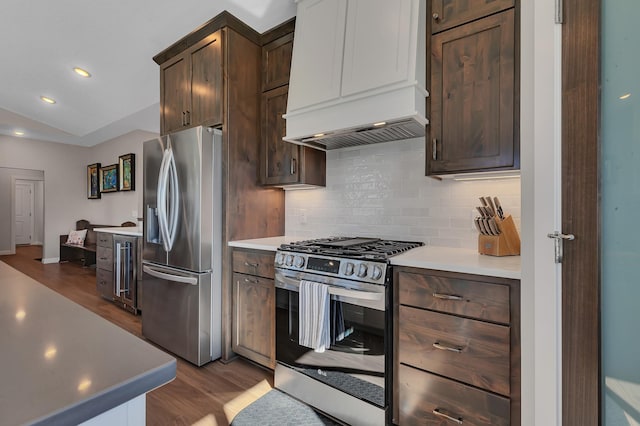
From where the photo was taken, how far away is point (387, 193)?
2361 mm

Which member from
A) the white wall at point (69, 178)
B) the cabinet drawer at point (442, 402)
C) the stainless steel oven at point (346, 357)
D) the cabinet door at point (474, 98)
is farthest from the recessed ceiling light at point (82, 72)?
the cabinet drawer at point (442, 402)

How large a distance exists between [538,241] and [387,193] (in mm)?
1221

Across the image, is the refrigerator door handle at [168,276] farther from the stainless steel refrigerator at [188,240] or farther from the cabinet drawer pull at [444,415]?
the cabinet drawer pull at [444,415]

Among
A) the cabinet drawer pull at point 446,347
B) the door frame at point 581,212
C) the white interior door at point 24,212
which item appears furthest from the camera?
the white interior door at point 24,212

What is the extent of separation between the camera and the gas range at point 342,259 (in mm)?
1632

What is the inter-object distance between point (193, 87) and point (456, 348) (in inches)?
107

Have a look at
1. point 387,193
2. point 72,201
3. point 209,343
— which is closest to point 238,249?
point 209,343

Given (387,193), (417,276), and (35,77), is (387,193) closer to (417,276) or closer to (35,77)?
(417,276)

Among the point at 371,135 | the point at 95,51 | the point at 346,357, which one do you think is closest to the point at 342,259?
the point at 346,357

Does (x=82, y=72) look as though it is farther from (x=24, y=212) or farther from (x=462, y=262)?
(x=24, y=212)

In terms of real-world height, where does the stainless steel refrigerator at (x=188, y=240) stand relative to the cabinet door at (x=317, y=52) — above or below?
below

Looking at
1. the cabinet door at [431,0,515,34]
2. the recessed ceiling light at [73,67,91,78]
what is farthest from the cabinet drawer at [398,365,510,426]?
the recessed ceiling light at [73,67,91,78]

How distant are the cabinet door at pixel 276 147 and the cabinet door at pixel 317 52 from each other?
0.30 metres

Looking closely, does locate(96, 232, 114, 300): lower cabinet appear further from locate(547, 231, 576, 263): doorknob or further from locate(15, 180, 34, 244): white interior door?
locate(15, 180, 34, 244): white interior door
